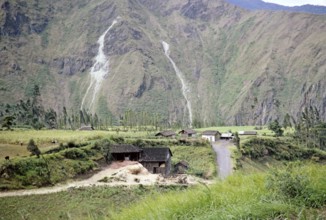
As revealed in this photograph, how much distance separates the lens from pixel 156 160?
185ft

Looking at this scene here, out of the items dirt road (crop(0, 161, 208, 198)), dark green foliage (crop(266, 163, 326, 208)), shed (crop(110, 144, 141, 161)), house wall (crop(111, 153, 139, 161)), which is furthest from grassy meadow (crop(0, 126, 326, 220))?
house wall (crop(111, 153, 139, 161))

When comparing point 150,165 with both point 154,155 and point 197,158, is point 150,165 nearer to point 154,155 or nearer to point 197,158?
point 154,155

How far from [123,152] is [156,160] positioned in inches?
202

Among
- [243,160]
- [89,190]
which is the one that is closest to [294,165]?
[89,190]

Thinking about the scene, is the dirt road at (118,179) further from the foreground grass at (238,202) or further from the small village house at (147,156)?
the foreground grass at (238,202)

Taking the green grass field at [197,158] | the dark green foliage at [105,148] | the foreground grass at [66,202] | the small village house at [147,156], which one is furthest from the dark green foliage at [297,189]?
the small village house at [147,156]

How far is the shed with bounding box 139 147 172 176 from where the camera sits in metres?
56.6

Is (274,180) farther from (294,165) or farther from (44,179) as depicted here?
(44,179)

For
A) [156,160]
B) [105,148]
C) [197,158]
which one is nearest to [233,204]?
[105,148]

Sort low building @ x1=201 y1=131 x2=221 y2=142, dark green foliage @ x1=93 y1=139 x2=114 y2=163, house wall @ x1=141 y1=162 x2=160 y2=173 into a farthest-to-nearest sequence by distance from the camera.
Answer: low building @ x1=201 y1=131 x2=221 y2=142
house wall @ x1=141 y1=162 x2=160 y2=173
dark green foliage @ x1=93 y1=139 x2=114 y2=163

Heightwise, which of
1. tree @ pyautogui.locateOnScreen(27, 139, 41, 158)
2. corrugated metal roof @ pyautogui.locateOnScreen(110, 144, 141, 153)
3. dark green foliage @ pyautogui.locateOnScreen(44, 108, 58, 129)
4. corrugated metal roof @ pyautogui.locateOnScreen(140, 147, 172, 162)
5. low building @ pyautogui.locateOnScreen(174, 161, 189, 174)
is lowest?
low building @ pyautogui.locateOnScreen(174, 161, 189, 174)

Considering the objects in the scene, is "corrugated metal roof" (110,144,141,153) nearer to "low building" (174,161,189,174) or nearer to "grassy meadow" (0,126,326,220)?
"grassy meadow" (0,126,326,220)

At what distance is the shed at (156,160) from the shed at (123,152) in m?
1.37

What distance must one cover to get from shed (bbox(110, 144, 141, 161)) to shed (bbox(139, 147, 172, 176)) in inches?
53.8
